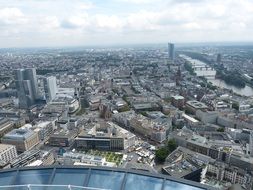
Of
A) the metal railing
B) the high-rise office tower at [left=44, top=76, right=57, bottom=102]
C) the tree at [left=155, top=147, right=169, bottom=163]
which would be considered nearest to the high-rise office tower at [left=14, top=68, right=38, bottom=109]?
the high-rise office tower at [left=44, top=76, right=57, bottom=102]

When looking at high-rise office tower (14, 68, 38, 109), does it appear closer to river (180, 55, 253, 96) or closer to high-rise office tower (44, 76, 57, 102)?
high-rise office tower (44, 76, 57, 102)

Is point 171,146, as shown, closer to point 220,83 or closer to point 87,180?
point 87,180

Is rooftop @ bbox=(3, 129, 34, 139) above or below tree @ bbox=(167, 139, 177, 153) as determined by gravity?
above

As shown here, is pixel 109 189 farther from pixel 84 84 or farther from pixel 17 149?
pixel 84 84

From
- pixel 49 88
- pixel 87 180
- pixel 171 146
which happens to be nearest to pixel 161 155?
pixel 171 146

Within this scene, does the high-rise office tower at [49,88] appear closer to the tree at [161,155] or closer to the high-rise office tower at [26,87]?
the high-rise office tower at [26,87]

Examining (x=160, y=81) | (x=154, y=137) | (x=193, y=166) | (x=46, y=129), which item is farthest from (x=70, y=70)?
(x=193, y=166)
